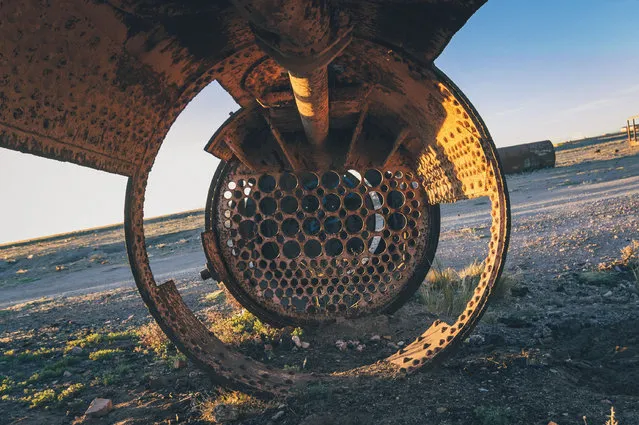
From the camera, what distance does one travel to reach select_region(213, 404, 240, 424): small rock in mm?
2728

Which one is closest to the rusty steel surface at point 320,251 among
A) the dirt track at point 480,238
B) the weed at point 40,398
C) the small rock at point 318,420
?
the small rock at point 318,420

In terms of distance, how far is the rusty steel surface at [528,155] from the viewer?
2106cm

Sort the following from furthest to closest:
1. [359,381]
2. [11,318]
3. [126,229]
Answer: [11,318] < [359,381] < [126,229]

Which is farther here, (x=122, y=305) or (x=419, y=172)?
(x=122, y=305)

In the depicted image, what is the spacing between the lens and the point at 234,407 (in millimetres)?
2787

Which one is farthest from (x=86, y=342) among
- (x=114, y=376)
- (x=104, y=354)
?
(x=114, y=376)

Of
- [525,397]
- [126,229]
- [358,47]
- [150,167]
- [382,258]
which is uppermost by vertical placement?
[358,47]

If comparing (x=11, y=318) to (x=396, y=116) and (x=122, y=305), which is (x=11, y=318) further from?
(x=396, y=116)

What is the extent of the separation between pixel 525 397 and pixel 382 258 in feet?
6.00

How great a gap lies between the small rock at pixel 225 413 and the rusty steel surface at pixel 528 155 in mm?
21165

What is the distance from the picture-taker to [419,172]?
13.6 ft

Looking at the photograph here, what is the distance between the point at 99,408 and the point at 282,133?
2955 mm

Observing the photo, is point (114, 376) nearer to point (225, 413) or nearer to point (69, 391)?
point (69, 391)

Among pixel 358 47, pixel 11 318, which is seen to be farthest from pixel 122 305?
pixel 358 47
